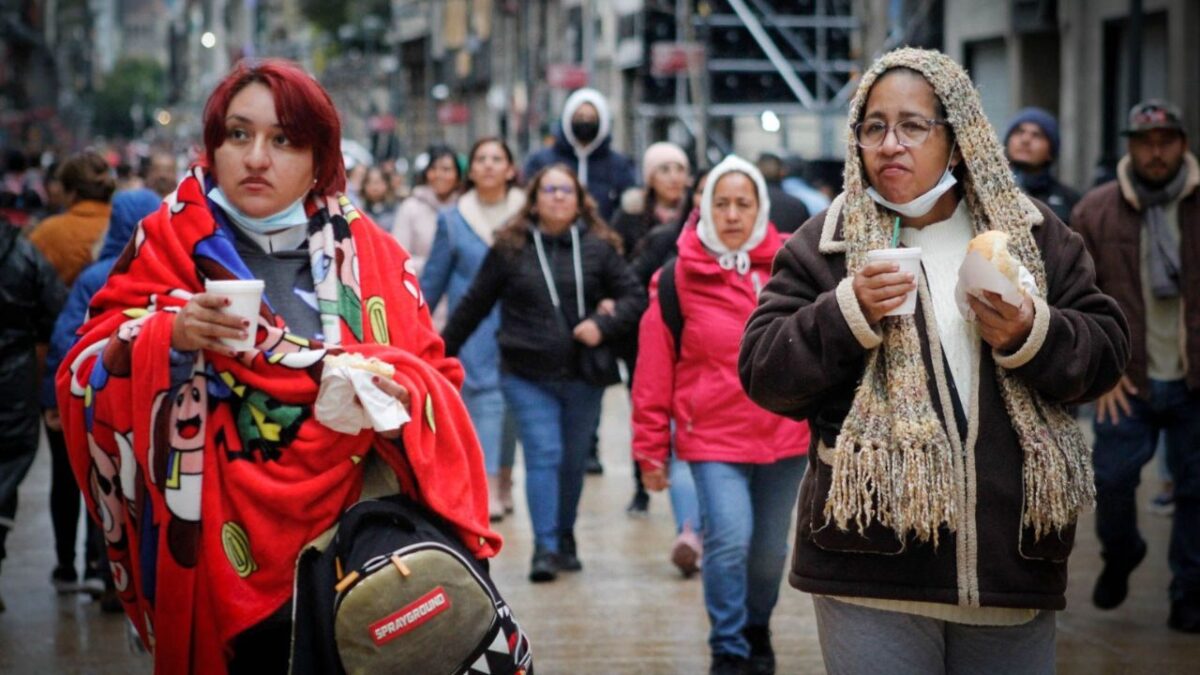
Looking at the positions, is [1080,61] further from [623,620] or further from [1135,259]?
[623,620]

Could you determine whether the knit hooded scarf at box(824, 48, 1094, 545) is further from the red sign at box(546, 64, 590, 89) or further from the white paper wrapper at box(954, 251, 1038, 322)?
the red sign at box(546, 64, 590, 89)

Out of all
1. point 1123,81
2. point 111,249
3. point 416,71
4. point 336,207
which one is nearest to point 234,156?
point 336,207

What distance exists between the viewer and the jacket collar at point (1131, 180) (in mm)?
8141

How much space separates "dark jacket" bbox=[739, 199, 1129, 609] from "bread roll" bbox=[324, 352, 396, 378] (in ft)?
2.57

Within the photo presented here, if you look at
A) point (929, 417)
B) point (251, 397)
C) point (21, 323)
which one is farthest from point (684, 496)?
point (929, 417)

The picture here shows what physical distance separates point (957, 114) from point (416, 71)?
85.5 meters

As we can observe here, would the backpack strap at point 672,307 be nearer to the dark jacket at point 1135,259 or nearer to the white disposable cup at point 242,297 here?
the dark jacket at point 1135,259

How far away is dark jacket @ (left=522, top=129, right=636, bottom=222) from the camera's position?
44.3 ft

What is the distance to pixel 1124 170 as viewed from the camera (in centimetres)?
827

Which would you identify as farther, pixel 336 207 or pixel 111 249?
pixel 111 249

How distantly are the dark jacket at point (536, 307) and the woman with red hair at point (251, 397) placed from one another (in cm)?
499

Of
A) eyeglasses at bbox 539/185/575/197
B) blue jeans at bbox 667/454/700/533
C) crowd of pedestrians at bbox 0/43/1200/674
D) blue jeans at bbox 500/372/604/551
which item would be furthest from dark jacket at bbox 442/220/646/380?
crowd of pedestrians at bbox 0/43/1200/674

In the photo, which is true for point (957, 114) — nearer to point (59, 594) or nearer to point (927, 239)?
point (927, 239)

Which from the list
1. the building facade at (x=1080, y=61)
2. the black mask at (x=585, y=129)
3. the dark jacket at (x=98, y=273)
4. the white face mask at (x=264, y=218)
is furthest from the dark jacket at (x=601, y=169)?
the white face mask at (x=264, y=218)
